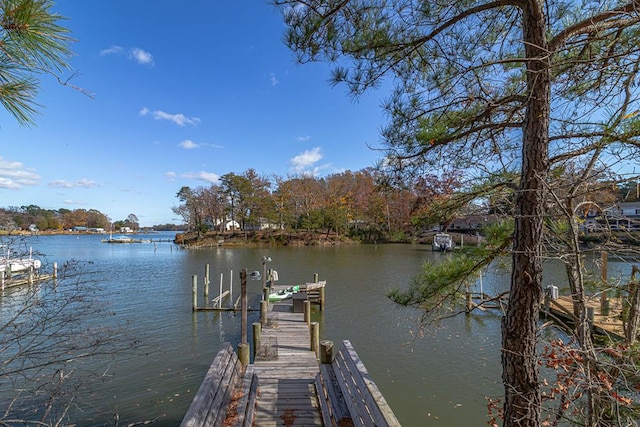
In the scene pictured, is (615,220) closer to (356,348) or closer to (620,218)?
(620,218)

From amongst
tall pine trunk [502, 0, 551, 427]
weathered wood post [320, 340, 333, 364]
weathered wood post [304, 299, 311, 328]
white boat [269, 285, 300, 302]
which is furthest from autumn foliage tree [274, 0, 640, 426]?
white boat [269, 285, 300, 302]

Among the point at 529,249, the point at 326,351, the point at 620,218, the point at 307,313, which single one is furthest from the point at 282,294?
the point at 620,218

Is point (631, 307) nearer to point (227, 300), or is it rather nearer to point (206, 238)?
point (227, 300)

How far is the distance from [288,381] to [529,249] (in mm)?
4062

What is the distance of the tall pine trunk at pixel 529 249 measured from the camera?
2264 mm

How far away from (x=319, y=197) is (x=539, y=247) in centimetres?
3961

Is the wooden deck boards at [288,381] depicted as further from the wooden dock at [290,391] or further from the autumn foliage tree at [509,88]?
the autumn foliage tree at [509,88]

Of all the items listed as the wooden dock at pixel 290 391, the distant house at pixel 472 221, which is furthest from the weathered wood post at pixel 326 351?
the distant house at pixel 472 221

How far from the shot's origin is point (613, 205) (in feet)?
7.27

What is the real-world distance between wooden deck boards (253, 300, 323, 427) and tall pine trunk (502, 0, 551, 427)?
7.80 feet

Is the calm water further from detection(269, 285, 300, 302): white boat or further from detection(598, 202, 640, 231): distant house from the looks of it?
detection(598, 202, 640, 231): distant house

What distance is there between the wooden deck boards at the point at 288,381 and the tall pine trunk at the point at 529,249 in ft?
7.80

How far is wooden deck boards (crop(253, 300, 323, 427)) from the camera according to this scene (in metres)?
3.88

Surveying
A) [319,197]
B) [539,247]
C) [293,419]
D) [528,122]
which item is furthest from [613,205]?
[319,197]
